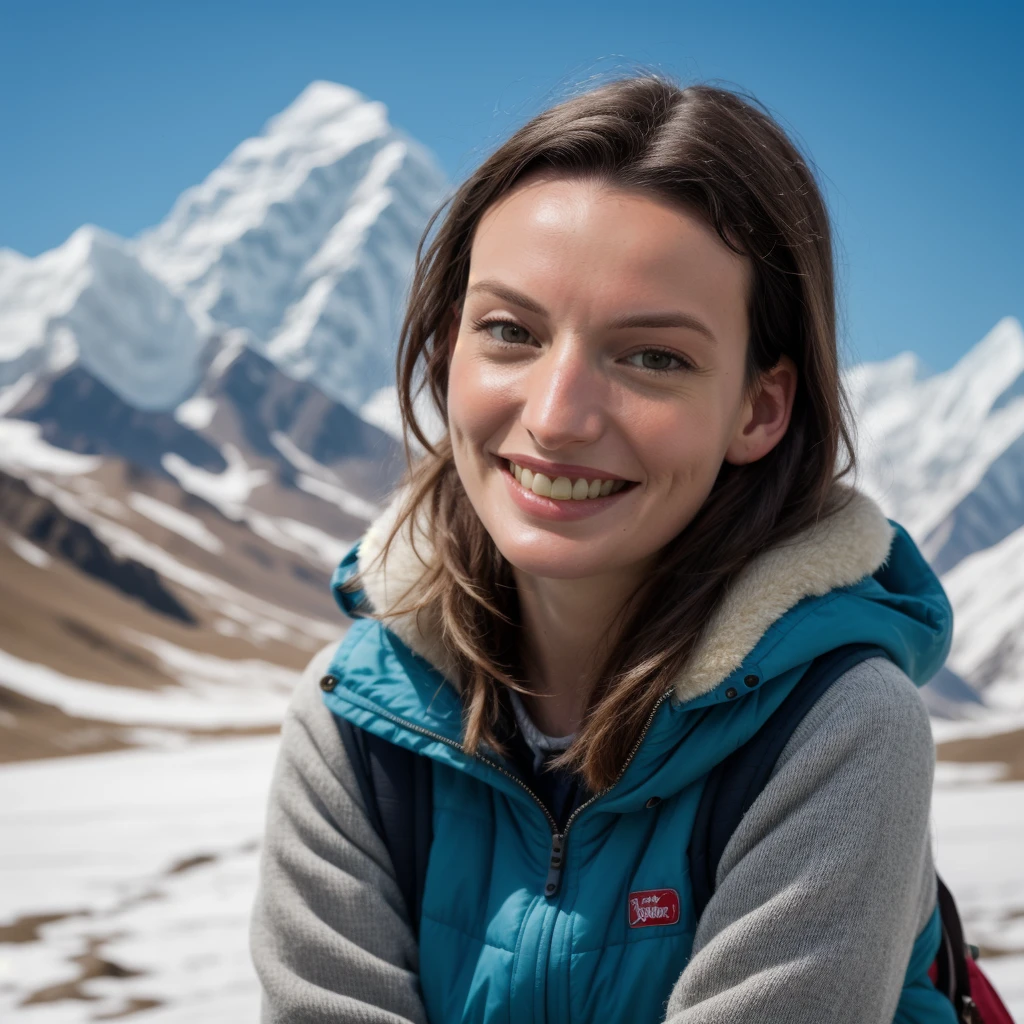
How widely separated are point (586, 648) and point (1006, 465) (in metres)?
147

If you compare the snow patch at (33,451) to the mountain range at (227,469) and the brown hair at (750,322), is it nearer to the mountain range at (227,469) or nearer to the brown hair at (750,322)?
the mountain range at (227,469)

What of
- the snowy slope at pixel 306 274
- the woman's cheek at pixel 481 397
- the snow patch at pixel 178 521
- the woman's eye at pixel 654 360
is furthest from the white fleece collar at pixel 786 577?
the snowy slope at pixel 306 274

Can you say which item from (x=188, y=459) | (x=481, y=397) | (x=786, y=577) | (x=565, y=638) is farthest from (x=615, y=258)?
(x=188, y=459)

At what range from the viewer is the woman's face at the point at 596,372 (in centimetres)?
197

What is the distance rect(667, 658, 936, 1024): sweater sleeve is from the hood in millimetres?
104

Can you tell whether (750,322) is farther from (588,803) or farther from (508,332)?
(588,803)

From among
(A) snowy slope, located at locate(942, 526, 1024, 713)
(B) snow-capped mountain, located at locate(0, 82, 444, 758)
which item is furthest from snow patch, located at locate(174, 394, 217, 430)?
(A) snowy slope, located at locate(942, 526, 1024, 713)

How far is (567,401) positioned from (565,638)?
1.96 feet

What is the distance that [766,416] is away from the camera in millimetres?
2244

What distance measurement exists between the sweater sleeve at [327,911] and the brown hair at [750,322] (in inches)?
12.2

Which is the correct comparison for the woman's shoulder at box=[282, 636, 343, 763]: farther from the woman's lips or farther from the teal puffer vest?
the woman's lips

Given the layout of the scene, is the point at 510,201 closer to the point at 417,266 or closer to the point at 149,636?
the point at 417,266

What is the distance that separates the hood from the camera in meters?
1.94

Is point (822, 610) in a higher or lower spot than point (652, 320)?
lower
